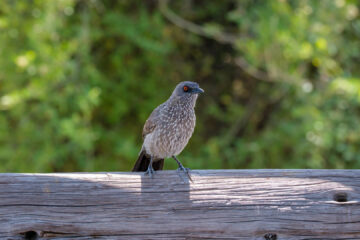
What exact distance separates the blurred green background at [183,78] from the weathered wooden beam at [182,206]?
9.18ft

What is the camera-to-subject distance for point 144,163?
3.98 meters

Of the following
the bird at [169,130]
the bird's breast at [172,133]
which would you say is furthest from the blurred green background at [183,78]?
the bird's breast at [172,133]

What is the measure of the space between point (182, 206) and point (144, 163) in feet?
5.58

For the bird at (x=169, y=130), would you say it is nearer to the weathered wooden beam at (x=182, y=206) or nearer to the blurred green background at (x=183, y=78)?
the blurred green background at (x=183, y=78)

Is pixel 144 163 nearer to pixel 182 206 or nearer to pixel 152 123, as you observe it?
pixel 152 123

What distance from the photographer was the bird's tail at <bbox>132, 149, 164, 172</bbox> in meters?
3.91

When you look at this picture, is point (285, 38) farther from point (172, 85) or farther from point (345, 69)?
point (172, 85)

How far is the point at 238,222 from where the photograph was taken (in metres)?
2.29

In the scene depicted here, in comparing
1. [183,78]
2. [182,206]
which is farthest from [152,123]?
[183,78]

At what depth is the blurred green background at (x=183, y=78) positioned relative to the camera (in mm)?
5438

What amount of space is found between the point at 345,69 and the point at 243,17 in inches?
60.3

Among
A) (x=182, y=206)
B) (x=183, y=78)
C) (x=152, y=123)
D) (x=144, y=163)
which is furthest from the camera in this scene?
(x=183, y=78)

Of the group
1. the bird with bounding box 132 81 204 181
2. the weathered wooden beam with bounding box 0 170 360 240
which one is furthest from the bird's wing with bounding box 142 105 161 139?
the weathered wooden beam with bounding box 0 170 360 240

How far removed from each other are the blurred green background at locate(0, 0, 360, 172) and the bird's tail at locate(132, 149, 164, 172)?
1.40 meters
